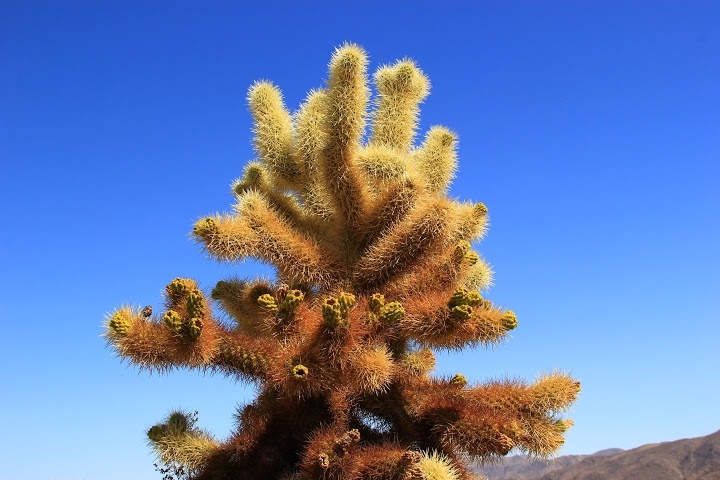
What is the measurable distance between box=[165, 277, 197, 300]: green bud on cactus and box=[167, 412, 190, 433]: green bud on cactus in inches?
52.5

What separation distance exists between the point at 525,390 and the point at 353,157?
2.56 m

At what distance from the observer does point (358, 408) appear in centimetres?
540

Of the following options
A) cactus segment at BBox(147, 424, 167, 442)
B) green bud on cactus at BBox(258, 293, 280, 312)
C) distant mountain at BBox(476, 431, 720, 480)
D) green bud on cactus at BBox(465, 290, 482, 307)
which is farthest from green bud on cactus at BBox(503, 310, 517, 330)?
distant mountain at BBox(476, 431, 720, 480)

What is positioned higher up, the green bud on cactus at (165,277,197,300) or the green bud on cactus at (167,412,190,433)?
the green bud on cactus at (165,277,197,300)

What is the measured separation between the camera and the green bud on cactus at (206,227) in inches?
192

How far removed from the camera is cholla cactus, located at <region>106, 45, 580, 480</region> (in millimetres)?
4340

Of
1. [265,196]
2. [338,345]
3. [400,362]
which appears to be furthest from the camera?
[265,196]

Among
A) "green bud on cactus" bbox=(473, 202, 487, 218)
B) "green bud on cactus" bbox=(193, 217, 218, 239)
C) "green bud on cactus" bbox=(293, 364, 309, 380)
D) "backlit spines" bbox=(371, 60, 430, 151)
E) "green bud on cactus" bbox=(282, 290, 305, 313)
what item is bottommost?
"green bud on cactus" bbox=(293, 364, 309, 380)

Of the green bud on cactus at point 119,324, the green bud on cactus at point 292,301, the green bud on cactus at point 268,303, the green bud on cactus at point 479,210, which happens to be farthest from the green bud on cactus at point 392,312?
the green bud on cactus at point 119,324

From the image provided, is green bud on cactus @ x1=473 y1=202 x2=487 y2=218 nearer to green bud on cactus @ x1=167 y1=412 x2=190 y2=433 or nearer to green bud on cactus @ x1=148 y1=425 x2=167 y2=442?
green bud on cactus @ x1=167 y1=412 x2=190 y2=433

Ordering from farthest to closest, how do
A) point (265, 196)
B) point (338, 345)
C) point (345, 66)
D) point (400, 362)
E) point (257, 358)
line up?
point (265, 196) < point (400, 362) < point (345, 66) < point (257, 358) < point (338, 345)

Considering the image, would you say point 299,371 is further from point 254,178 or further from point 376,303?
point 254,178

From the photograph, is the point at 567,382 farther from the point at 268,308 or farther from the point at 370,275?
the point at 268,308

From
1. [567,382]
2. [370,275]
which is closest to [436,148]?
[370,275]
